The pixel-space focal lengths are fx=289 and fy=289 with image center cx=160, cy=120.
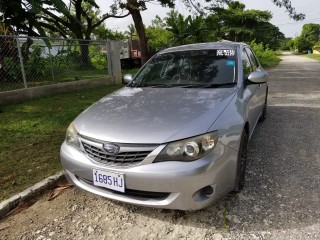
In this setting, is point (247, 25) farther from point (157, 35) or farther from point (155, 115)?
point (155, 115)

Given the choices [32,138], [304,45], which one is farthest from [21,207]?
[304,45]

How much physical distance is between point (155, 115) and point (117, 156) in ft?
1.79

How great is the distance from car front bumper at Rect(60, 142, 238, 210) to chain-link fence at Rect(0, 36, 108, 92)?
663 centimetres

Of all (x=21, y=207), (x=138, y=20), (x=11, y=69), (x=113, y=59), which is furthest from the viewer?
(x=138, y=20)

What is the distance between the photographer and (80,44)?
32.8ft

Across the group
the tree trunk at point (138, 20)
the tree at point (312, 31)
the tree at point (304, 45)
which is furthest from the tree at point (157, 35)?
the tree at point (312, 31)

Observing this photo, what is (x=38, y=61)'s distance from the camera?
9.00 m

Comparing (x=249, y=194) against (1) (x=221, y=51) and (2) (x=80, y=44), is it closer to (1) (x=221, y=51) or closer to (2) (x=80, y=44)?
(1) (x=221, y=51)

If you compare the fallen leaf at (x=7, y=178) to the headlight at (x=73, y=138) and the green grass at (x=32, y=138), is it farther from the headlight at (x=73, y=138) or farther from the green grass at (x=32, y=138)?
the headlight at (x=73, y=138)

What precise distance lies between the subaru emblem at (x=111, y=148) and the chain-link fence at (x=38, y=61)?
21.2 feet

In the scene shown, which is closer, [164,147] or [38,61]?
[164,147]

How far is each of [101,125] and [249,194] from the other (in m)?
1.67

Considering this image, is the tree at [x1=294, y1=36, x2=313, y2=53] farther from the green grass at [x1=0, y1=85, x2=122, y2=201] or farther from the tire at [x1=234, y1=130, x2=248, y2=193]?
the tire at [x1=234, y1=130, x2=248, y2=193]

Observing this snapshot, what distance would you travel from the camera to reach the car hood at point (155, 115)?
7.80ft
